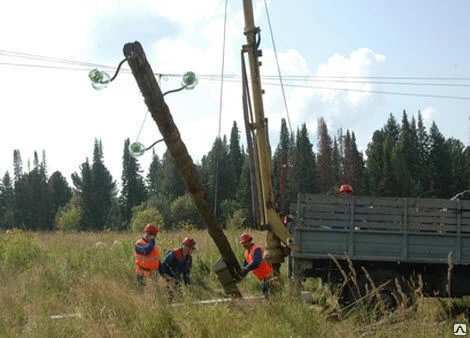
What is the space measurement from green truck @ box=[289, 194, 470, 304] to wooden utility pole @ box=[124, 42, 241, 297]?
164cm

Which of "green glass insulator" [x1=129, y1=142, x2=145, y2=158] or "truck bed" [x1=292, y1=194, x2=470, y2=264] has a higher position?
"green glass insulator" [x1=129, y1=142, x2=145, y2=158]

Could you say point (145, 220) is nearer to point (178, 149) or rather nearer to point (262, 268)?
point (262, 268)

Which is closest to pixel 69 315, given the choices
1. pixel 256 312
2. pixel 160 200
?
pixel 256 312

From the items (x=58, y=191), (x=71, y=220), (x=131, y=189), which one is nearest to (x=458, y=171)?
(x=131, y=189)

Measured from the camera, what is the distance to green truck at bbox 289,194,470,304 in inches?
321

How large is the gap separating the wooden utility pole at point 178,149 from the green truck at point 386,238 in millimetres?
1639

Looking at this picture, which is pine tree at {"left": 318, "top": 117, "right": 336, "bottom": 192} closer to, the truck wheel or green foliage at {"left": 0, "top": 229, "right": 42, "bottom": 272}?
green foliage at {"left": 0, "top": 229, "right": 42, "bottom": 272}

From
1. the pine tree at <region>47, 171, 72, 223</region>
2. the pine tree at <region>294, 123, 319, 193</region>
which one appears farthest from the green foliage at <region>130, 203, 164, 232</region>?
the pine tree at <region>47, 171, 72, 223</region>

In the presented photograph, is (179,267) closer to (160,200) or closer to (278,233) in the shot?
(278,233)

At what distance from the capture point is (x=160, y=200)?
6862 centimetres

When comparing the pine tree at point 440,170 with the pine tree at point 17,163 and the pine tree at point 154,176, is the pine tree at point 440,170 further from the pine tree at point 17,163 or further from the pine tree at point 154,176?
the pine tree at point 17,163

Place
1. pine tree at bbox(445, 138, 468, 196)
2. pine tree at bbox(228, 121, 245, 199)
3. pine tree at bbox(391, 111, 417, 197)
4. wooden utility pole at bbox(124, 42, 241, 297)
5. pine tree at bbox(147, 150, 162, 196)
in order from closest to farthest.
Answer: wooden utility pole at bbox(124, 42, 241, 297)
pine tree at bbox(391, 111, 417, 197)
pine tree at bbox(445, 138, 468, 196)
pine tree at bbox(228, 121, 245, 199)
pine tree at bbox(147, 150, 162, 196)

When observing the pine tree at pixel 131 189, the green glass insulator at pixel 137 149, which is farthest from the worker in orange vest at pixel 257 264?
the pine tree at pixel 131 189

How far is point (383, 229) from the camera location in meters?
8.30
